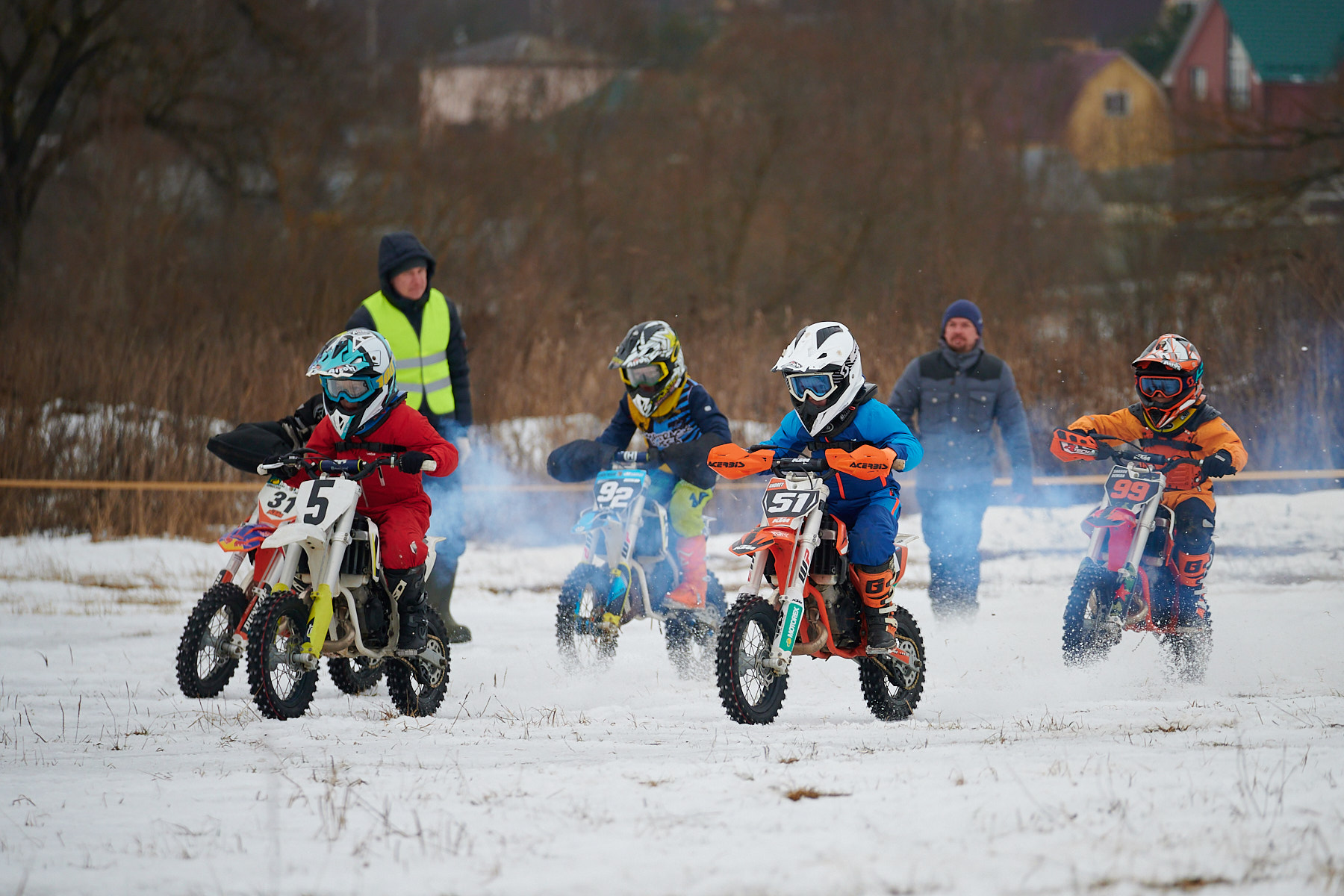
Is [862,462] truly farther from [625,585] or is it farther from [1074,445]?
[1074,445]

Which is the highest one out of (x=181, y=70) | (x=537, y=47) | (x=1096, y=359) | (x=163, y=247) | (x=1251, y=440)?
(x=537, y=47)

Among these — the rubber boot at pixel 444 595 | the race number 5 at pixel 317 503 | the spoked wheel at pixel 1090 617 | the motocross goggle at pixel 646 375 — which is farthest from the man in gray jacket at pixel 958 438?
the race number 5 at pixel 317 503

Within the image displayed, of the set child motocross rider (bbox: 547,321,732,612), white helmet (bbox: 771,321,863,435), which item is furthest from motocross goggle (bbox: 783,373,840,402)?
child motocross rider (bbox: 547,321,732,612)

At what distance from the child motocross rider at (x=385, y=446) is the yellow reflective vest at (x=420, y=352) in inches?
59.2

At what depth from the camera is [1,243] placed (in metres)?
23.7

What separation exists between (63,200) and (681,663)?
63.6 feet

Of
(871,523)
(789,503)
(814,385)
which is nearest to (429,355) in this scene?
(814,385)

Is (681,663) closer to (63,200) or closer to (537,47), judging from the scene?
(63,200)

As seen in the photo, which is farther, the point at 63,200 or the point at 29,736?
the point at 63,200

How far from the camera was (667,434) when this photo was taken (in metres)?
8.45

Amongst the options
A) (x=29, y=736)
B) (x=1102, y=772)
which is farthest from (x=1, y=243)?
(x=1102, y=772)

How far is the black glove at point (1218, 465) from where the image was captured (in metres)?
7.87

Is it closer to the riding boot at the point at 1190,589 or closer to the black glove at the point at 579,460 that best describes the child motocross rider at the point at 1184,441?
the riding boot at the point at 1190,589

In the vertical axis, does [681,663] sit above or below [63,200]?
below
